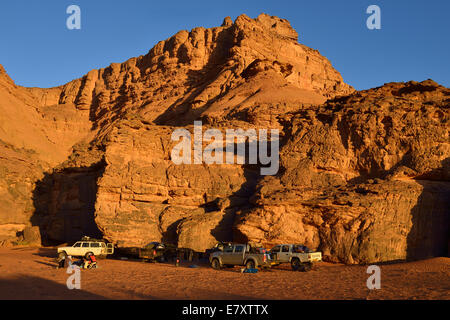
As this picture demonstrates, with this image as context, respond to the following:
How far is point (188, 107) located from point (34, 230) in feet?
129

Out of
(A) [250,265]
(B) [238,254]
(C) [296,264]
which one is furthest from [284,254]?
(B) [238,254]

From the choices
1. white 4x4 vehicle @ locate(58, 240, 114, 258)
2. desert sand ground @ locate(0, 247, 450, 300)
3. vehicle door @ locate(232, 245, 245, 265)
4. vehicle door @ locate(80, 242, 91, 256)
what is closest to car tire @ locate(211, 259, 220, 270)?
vehicle door @ locate(232, 245, 245, 265)

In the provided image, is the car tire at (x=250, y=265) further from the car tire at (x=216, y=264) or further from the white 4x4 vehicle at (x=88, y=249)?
the white 4x4 vehicle at (x=88, y=249)

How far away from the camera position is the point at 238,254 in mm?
17922

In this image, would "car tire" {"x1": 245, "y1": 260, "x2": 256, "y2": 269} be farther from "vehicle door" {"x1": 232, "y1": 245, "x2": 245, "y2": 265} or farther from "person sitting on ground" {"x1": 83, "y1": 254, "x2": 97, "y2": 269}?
"person sitting on ground" {"x1": 83, "y1": 254, "x2": 97, "y2": 269}

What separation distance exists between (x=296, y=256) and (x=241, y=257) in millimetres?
2512

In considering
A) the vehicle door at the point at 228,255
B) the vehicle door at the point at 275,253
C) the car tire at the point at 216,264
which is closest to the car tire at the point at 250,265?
the vehicle door at the point at 228,255

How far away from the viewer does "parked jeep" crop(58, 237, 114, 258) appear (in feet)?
70.9

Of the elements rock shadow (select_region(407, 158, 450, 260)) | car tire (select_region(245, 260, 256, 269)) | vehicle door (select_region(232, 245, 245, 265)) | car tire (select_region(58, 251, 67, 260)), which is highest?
rock shadow (select_region(407, 158, 450, 260))

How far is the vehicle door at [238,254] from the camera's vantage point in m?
17.8

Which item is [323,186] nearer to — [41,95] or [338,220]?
[338,220]

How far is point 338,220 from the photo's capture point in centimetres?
1955

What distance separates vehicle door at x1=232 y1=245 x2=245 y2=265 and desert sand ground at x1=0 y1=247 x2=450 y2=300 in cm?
132
